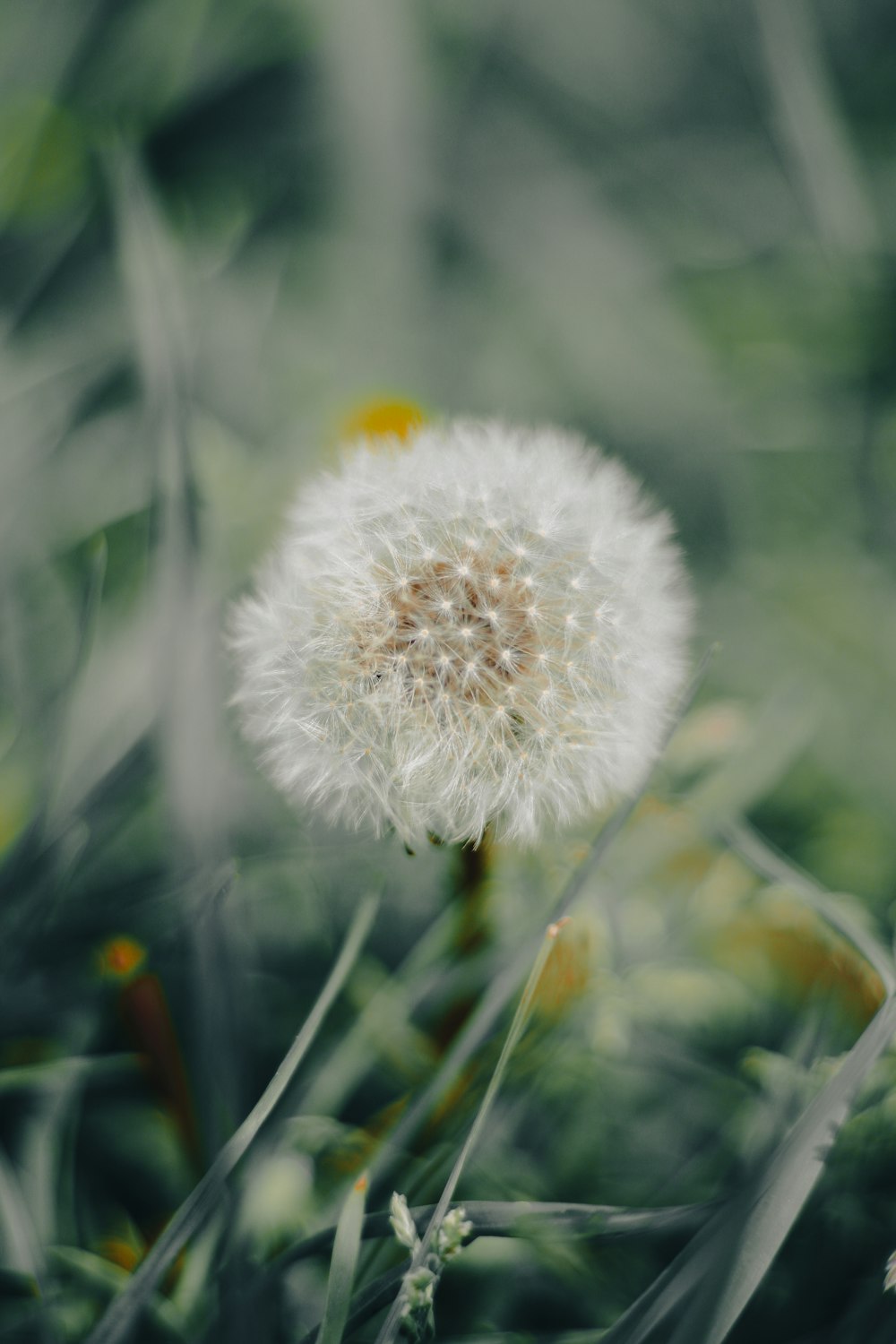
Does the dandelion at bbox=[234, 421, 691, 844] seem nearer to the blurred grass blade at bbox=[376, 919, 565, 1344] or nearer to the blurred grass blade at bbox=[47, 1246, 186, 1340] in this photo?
the blurred grass blade at bbox=[376, 919, 565, 1344]

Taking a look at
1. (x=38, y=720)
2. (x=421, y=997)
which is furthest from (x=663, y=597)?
(x=38, y=720)

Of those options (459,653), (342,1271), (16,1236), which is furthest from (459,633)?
(16,1236)

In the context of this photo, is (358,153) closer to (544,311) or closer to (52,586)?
(544,311)

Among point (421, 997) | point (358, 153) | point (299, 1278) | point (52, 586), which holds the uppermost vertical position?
point (358, 153)

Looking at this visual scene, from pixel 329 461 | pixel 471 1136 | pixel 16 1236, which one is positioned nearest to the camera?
pixel 471 1136

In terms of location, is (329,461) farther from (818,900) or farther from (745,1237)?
(745,1237)

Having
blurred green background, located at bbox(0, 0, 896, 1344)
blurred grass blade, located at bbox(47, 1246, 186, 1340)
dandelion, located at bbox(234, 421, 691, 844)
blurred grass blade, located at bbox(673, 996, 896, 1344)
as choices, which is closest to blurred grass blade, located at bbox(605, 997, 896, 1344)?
blurred grass blade, located at bbox(673, 996, 896, 1344)
